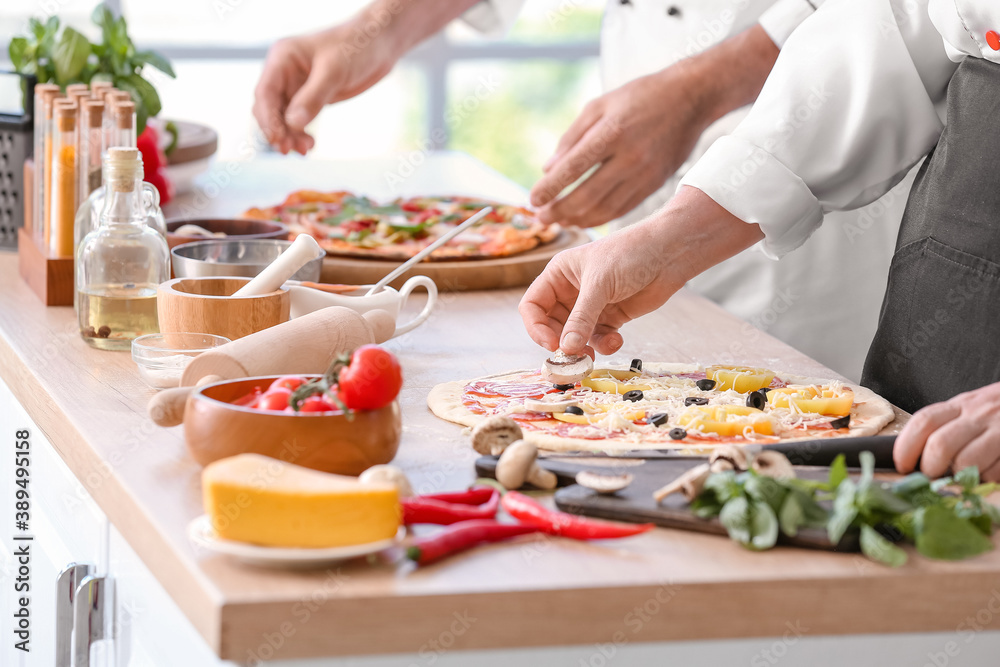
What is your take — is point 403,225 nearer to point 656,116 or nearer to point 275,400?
point 656,116

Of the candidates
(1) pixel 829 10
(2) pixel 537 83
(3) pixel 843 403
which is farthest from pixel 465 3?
(2) pixel 537 83

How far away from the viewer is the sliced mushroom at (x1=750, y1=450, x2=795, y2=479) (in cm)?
92

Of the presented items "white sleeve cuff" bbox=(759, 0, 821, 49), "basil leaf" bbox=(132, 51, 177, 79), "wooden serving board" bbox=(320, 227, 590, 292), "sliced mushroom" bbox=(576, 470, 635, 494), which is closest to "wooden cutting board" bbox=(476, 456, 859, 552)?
"sliced mushroom" bbox=(576, 470, 635, 494)

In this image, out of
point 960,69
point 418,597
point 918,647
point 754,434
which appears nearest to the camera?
point 418,597

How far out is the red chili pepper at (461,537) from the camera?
83 centimetres

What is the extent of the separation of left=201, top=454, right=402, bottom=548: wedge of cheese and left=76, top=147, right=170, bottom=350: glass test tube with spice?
65 centimetres

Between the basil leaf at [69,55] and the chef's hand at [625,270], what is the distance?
983 millimetres

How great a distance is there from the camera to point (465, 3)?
248 cm

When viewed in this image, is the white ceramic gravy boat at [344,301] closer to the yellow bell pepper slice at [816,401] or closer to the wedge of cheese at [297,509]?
the yellow bell pepper slice at [816,401]

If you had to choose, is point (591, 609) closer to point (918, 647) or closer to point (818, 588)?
point (818, 588)

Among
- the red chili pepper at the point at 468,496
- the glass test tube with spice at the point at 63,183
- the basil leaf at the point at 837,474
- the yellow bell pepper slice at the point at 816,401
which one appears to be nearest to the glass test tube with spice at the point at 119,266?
the glass test tube with spice at the point at 63,183

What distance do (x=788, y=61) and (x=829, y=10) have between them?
85mm

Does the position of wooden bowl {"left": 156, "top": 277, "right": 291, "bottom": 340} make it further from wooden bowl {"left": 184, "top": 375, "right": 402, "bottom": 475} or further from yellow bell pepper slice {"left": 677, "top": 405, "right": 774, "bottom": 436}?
yellow bell pepper slice {"left": 677, "top": 405, "right": 774, "bottom": 436}

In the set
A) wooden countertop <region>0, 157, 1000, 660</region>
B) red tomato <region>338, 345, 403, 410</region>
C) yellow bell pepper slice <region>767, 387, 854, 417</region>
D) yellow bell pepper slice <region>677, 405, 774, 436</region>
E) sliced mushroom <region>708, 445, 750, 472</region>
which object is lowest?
wooden countertop <region>0, 157, 1000, 660</region>
